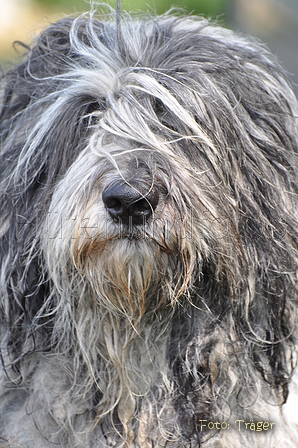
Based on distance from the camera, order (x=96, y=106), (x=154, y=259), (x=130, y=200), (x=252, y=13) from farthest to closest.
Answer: (x=252, y=13)
(x=96, y=106)
(x=154, y=259)
(x=130, y=200)

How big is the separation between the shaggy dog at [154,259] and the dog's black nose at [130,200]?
0.28ft

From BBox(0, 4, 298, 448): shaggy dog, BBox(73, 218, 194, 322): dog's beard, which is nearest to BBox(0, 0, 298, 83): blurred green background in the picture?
BBox(0, 4, 298, 448): shaggy dog

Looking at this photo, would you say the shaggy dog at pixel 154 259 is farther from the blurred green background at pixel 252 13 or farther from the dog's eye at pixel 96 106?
the blurred green background at pixel 252 13

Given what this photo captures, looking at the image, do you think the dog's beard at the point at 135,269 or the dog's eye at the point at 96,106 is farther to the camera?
the dog's eye at the point at 96,106

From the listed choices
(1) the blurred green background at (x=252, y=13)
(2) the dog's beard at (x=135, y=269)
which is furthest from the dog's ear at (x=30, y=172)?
(1) the blurred green background at (x=252, y=13)

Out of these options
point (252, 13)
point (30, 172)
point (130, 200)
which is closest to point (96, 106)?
point (30, 172)

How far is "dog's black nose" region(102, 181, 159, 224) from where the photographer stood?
1.91m

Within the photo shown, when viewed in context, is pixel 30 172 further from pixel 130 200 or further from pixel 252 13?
pixel 252 13

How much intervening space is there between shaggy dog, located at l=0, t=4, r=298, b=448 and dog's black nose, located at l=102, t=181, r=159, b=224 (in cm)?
9

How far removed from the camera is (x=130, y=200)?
1.91m

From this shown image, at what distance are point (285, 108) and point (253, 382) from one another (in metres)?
0.94

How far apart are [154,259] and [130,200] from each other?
22cm

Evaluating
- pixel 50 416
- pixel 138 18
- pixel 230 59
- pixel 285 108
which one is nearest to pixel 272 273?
pixel 285 108

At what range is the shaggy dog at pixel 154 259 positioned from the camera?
2.10 m
